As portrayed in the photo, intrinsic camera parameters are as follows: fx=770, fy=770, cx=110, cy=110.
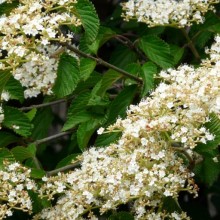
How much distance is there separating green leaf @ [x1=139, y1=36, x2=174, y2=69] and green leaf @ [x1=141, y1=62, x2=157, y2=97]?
74mm

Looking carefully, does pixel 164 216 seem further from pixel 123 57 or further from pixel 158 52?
pixel 123 57

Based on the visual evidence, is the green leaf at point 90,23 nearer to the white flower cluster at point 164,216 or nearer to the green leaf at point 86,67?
the green leaf at point 86,67

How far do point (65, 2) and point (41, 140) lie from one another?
66 cm

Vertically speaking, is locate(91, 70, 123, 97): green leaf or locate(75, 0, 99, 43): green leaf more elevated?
locate(75, 0, 99, 43): green leaf

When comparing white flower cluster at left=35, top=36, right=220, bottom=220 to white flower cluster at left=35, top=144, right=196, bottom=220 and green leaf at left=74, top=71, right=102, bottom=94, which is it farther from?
green leaf at left=74, top=71, right=102, bottom=94

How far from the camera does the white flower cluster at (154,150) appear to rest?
6.59 ft

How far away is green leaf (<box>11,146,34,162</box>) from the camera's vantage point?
94.2 inches

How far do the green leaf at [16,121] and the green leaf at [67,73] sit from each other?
164 millimetres

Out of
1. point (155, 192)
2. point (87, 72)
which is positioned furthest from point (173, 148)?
point (87, 72)

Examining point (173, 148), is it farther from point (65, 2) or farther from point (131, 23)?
point (131, 23)

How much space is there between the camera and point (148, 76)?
2393 millimetres

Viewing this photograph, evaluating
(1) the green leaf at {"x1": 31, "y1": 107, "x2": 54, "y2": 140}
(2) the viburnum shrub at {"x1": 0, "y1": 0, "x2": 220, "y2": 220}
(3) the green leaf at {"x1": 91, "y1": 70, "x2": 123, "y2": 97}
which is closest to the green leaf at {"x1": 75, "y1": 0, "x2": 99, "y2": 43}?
(2) the viburnum shrub at {"x1": 0, "y1": 0, "x2": 220, "y2": 220}

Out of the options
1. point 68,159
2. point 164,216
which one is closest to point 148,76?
point 68,159

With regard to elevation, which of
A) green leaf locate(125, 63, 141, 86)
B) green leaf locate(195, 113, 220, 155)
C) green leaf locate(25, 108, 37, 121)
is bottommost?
green leaf locate(195, 113, 220, 155)
